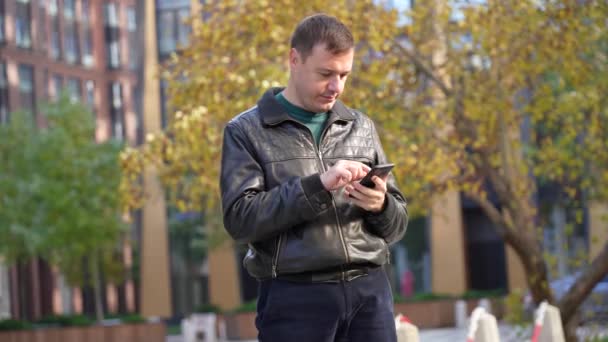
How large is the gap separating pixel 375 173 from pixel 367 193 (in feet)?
0.23

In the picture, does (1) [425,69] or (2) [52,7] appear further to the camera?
(2) [52,7]

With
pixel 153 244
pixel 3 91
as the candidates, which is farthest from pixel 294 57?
pixel 3 91

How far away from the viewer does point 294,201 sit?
3.92 meters

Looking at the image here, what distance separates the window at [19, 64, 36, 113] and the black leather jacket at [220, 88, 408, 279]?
5104cm

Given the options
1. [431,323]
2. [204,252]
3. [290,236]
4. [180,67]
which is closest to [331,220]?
[290,236]

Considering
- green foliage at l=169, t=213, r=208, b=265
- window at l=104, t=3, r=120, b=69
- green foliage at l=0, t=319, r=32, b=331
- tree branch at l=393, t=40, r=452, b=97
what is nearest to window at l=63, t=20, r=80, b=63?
window at l=104, t=3, r=120, b=69

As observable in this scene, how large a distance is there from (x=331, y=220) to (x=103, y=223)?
110 ft

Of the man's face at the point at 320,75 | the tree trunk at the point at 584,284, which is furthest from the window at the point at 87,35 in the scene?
the man's face at the point at 320,75

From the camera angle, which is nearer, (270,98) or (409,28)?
A: (270,98)

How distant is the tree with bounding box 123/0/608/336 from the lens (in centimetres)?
1248

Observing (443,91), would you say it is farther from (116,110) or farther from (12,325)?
A: (116,110)

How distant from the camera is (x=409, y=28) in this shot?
12859 millimetres

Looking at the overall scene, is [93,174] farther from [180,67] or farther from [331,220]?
[331,220]

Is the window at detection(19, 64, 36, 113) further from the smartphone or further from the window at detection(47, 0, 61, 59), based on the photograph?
the smartphone
